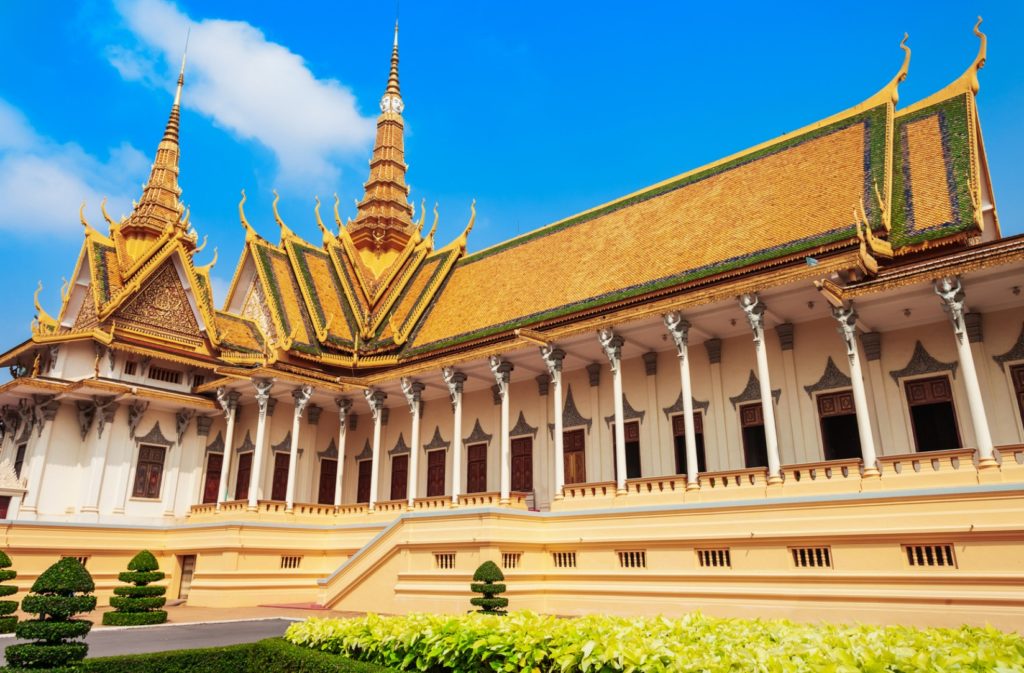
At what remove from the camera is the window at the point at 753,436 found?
645 inches

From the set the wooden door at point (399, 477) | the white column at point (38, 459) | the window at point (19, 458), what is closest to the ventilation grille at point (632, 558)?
the wooden door at point (399, 477)

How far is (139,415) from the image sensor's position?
22.8 m

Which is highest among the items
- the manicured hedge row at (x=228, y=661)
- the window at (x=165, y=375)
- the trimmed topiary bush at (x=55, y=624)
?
the window at (x=165, y=375)

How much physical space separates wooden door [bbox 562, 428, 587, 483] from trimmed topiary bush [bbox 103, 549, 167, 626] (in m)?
9.80

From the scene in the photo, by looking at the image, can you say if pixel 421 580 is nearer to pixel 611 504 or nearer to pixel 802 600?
pixel 611 504

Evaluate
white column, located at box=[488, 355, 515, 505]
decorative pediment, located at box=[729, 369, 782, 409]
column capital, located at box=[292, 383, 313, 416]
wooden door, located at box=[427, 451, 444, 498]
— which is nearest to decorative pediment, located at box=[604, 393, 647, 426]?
decorative pediment, located at box=[729, 369, 782, 409]

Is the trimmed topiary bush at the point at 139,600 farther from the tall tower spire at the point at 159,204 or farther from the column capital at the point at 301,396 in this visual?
the tall tower spire at the point at 159,204

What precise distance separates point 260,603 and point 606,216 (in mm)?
14806

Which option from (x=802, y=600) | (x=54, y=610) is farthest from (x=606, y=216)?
(x=54, y=610)

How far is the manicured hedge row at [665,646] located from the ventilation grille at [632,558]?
8.30 meters

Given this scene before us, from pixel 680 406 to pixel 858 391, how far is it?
5096mm

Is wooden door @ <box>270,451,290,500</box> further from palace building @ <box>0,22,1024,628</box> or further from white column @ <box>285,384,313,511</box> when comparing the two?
white column @ <box>285,384,313,511</box>

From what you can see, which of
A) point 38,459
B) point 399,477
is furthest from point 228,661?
point 38,459

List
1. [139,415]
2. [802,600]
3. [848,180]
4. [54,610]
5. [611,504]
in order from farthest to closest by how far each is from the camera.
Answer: [139,415] < [848,180] < [611,504] < [802,600] < [54,610]
